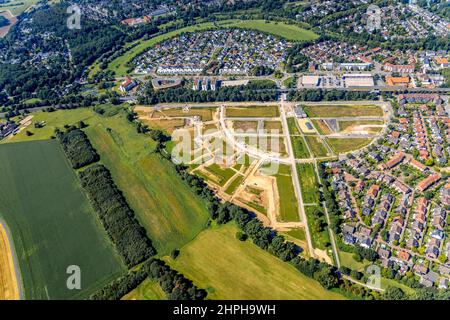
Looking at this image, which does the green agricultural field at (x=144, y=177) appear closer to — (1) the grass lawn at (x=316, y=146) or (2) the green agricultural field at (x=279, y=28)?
(1) the grass lawn at (x=316, y=146)

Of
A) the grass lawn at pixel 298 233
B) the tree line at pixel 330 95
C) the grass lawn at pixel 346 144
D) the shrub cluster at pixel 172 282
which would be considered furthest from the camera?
the tree line at pixel 330 95

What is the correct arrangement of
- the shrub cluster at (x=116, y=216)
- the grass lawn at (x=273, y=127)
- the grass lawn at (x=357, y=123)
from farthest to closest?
the grass lawn at (x=273, y=127), the grass lawn at (x=357, y=123), the shrub cluster at (x=116, y=216)

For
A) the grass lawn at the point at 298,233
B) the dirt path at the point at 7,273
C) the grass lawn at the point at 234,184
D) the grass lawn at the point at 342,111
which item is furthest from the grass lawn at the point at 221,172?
the dirt path at the point at 7,273

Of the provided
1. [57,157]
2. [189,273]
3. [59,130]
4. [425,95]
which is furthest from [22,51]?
[425,95]

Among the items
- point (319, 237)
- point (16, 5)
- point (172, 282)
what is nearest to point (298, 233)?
point (319, 237)

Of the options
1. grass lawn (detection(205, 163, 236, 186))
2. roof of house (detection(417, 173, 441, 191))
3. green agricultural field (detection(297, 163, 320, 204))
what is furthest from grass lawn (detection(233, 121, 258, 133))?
roof of house (detection(417, 173, 441, 191))

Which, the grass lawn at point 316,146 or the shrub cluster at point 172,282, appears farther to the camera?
the grass lawn at point 316,146

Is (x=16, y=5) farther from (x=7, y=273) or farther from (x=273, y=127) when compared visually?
(x=7, y=273)
